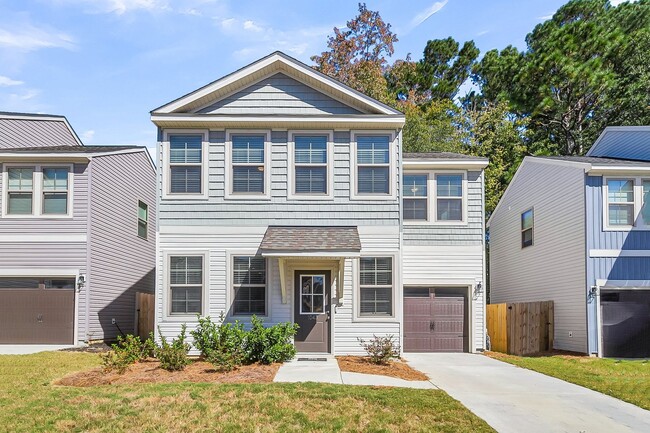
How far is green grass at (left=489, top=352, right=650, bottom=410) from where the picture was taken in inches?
426

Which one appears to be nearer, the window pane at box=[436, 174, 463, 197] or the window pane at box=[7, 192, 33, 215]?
the window pane at box=[436, 174, 463, 197]

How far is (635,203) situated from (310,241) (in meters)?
9.26

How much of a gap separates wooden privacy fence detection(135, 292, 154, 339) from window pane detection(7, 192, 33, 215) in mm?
4648

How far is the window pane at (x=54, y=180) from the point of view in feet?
58.2

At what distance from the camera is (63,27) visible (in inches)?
612

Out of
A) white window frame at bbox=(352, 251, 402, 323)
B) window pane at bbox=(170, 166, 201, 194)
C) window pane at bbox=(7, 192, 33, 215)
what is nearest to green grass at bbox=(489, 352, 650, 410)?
white window frame at bbox=(352, 251, 402, 323)

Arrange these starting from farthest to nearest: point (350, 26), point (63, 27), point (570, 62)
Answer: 1. point (350, 26)
2. point (570, 62)
3. point (63, 27)

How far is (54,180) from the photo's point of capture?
17.8m

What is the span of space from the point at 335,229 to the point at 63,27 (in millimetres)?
8744

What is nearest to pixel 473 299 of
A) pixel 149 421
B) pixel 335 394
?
pixel 335 394

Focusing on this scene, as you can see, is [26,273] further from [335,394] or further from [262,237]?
[335,394]

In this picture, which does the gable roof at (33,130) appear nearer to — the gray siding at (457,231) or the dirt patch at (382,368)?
the gray siding at (457,231)

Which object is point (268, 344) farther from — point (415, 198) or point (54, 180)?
point (54, 180)

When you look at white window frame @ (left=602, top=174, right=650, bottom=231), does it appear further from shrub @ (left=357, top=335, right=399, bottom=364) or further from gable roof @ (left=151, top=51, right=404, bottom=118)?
shrub @ (left=357, top=335, right=399, bottom=364)
